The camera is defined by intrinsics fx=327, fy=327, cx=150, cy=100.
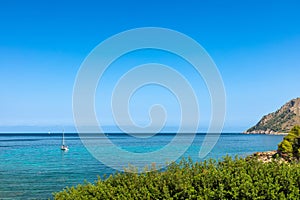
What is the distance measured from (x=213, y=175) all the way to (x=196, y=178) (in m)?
0.34

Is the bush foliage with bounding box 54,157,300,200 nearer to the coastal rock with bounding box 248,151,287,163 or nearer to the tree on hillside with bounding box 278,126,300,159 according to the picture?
the coastal rock with bounding box 248,151,287,163

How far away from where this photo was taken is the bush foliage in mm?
5965

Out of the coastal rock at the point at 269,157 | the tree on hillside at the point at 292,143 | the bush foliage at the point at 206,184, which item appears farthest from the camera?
the tree on hillside at the point at 292,143

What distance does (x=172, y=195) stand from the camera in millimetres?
6430

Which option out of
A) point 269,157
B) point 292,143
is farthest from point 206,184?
point 292,143

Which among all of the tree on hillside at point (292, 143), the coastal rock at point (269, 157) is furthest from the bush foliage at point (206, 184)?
the tree on hillside at point (292, 143)

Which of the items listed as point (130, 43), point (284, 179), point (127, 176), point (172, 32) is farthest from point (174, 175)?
point (172, 32)

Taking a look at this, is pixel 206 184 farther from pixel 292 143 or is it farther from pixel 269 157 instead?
pixel 292 143

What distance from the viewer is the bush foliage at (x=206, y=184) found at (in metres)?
5.96

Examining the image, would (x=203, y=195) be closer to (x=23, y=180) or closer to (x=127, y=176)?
(x=127, y=176)

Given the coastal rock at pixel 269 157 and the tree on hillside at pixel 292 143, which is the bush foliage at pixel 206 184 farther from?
the tree on hillside at pixel 292 143

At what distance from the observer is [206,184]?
6426 mm

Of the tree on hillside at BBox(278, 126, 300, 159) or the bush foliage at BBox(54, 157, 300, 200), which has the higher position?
the tree on hillside at BBox(278, 126, 300, 159)

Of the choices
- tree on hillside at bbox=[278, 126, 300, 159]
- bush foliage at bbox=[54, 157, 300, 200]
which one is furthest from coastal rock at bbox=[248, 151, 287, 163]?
tree on hillside at bbox=[278, 126, 300, 159]
